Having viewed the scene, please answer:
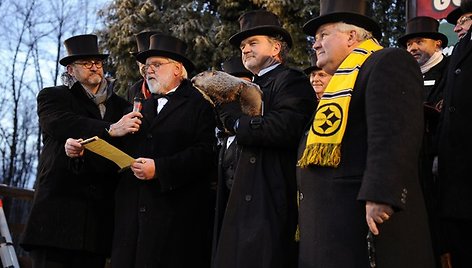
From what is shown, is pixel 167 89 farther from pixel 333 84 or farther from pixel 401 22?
pixel 401 22

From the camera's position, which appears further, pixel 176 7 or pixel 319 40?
pixel 176 7

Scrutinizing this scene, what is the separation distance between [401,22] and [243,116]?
9.50 m

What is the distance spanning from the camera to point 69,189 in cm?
481

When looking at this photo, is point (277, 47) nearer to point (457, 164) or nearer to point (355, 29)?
point (355, 29)

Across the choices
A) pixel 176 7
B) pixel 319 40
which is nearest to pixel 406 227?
pixel 319 40

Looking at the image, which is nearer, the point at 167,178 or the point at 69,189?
the point at 167,178

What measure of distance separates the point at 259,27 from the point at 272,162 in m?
1.00

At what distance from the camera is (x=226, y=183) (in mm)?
4324

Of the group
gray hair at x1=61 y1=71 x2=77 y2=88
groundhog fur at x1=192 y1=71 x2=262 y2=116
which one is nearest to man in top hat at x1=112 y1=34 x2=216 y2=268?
gray hair at x1=61 y1=71 x2=77 y2=88

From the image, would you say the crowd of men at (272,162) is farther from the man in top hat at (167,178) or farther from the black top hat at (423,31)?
the black top hat at (423,31)

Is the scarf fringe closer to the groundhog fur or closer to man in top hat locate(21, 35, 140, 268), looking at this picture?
the groundhog fur

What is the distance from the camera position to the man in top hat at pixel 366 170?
117 inches

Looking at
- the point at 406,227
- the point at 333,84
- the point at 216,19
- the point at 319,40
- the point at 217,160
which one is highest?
the point at 216,19

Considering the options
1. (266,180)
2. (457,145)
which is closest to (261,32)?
(266,180)
